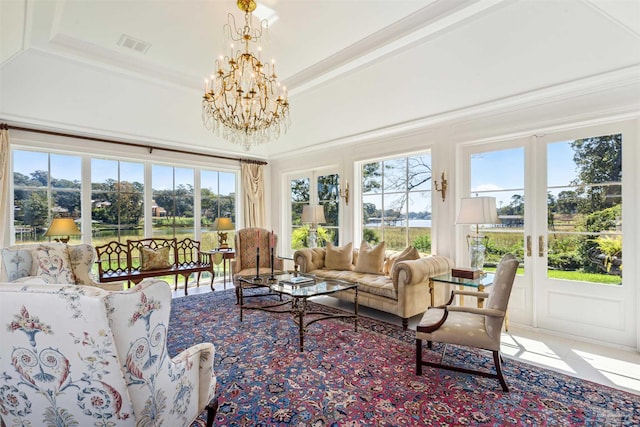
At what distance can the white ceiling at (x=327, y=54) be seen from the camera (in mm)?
2562

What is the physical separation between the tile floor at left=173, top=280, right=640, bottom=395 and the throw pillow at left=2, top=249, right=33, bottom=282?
12.8ft

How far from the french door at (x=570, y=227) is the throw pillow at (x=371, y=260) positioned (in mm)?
1361

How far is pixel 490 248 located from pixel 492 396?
2109mm

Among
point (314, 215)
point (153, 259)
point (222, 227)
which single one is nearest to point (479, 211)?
point (314, 215)

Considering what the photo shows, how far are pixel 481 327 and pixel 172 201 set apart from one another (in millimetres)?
5207

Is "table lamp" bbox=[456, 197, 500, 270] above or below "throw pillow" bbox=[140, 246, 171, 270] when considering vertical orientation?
above

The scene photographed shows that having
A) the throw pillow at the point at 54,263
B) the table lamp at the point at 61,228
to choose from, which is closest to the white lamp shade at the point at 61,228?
the table lamp at the point at 61,228

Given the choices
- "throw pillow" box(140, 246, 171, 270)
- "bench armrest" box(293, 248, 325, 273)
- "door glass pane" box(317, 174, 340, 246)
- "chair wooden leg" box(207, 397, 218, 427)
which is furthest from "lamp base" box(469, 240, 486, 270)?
"throw pillow" box(140, 246, 171, 270)

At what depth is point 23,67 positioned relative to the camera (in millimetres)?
3424

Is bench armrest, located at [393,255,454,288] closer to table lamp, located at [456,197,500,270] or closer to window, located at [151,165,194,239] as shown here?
table lamp, located at [456,197,500,270]

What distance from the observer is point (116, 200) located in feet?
16.6

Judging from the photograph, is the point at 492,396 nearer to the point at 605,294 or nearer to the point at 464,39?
the point at 605,294

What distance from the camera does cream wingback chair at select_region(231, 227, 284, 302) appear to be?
4730 millimetres

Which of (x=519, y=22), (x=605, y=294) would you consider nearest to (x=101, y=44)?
(x=519, y=22)
